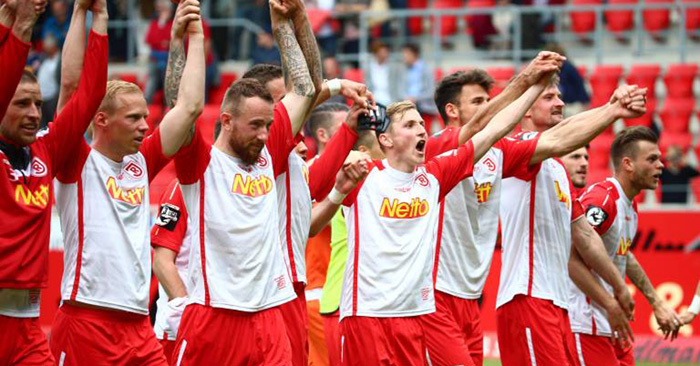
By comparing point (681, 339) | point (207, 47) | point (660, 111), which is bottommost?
point (681, 339)

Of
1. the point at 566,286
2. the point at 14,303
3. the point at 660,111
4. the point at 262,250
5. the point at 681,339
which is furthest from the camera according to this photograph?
the point at 660,111

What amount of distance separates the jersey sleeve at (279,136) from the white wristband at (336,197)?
0.51 meters

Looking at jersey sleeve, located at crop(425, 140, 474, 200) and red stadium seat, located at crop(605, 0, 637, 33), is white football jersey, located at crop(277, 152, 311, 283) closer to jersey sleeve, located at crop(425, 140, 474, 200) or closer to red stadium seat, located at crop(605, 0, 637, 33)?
jersey sleeve, located at crop(425, 140, 474, 200)

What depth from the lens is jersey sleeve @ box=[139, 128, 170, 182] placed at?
7062mm

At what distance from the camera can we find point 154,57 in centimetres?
2083

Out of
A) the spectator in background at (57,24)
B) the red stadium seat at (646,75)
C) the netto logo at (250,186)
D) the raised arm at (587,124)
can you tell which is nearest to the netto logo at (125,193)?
the netto logo at (250,186)

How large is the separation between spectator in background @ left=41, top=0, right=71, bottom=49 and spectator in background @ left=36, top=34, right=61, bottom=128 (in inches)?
13.0

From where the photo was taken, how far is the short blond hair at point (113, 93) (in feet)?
22.9

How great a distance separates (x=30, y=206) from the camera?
6250 mm

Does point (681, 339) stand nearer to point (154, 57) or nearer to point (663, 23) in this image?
point (663, 23)

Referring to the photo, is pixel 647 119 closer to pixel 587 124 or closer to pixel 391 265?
pixel 587 124

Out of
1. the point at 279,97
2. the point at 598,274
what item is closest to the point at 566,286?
the point at 598,274

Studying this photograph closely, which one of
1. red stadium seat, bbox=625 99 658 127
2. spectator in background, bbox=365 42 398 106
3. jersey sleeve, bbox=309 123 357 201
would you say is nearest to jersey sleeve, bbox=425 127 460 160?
jersey sleeve, bbox=309 123 357 201

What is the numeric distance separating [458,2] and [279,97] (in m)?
15.4
